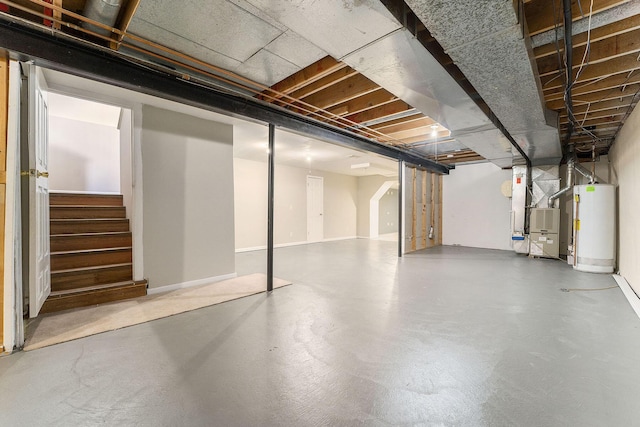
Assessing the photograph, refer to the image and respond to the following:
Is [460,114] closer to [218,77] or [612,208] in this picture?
[218,77]

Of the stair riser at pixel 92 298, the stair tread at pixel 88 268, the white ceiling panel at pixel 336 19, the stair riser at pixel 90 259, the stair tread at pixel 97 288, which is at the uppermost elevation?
the white ceiling panel at pixel 336 19

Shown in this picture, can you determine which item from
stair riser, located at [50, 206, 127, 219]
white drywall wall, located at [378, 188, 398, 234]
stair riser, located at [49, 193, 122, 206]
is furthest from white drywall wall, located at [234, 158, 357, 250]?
stair riser, located at [50, 206, 127, 219]

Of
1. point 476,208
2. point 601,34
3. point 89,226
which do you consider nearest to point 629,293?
point 601,34

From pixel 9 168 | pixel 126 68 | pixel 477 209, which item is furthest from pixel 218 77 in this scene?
pixel 477 209

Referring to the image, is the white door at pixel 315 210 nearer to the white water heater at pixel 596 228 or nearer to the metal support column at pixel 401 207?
the metal support column at pixel 401 207

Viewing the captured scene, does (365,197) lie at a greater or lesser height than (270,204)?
greater

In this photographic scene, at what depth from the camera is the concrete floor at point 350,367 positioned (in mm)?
1405

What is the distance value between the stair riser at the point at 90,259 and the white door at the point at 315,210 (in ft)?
17.5

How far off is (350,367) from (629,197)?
14.9 ft

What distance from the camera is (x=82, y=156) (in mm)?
5672

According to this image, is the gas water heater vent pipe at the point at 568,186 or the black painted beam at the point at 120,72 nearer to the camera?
the black painted beam at the point at 120,72

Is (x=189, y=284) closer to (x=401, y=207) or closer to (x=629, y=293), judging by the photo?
(x=401, y=207)

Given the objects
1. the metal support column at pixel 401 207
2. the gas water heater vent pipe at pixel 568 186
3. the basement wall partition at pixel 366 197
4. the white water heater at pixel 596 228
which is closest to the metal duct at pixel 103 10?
the metal support column at pixel 401 207

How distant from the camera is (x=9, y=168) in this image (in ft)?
6.33
